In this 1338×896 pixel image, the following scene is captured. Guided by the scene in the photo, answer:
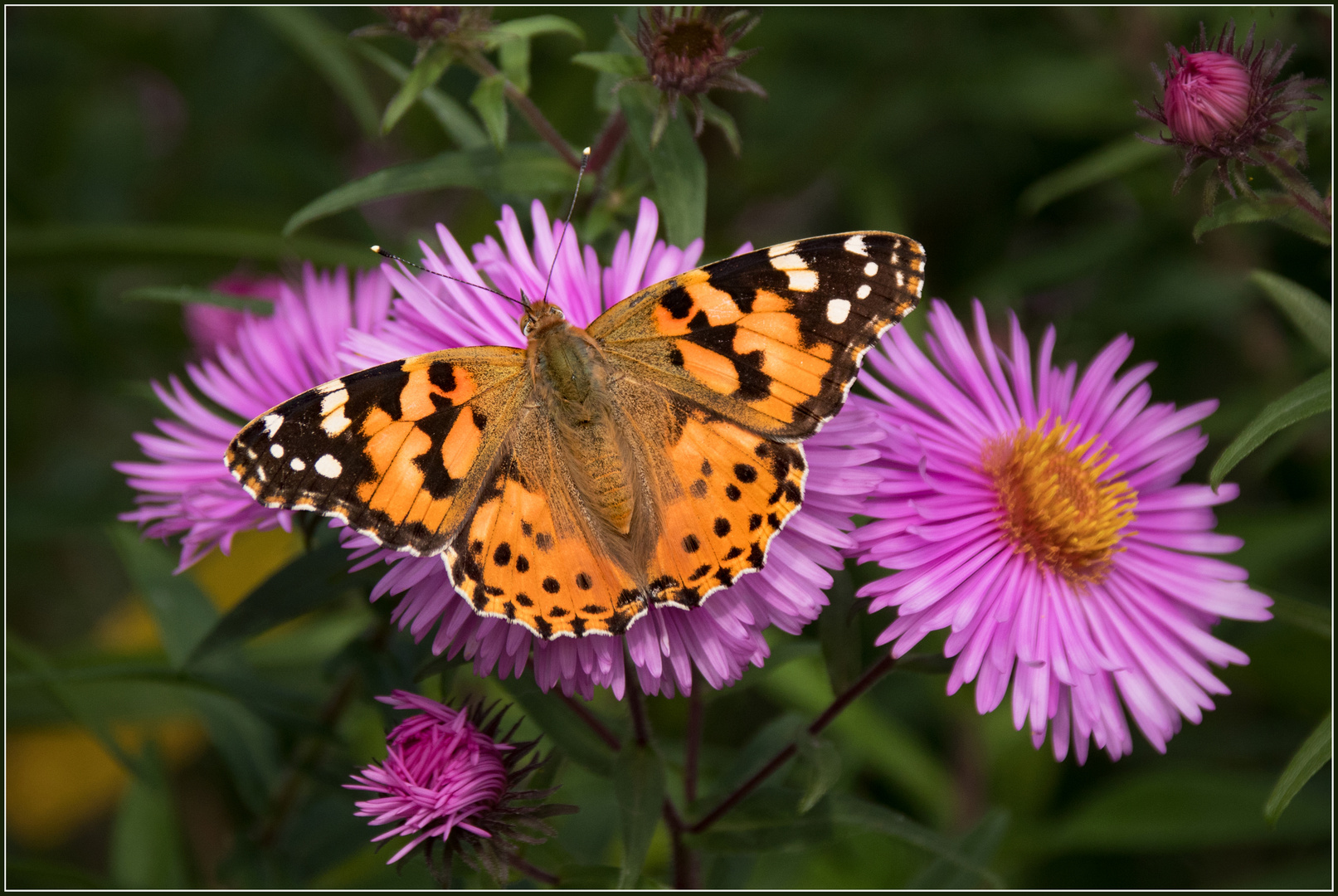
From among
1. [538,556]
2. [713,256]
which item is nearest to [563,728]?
[538,556]

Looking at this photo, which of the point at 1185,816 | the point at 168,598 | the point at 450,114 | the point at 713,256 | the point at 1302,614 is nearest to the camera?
the point at 1302,614

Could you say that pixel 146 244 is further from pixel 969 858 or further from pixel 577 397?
pixel 969 858

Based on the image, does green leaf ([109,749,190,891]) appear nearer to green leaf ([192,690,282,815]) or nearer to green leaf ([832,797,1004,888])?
green leaf ([192,690,282,815])

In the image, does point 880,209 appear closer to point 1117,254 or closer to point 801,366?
point 1117,254

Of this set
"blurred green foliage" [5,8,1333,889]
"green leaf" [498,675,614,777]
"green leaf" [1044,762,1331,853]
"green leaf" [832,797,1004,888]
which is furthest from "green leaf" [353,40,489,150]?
"green leaf" [1044,762,1331,853]

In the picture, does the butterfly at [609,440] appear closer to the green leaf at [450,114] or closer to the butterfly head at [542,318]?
the butterfly head at [542,318]

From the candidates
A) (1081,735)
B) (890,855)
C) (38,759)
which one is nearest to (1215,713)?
(890,855)

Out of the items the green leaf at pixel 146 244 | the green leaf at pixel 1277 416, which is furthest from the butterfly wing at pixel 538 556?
the green leaf at pixel 146 244
